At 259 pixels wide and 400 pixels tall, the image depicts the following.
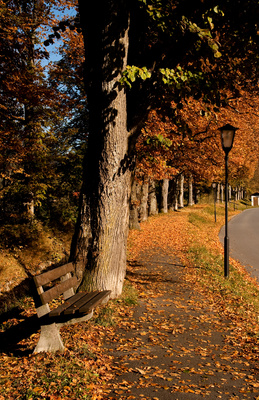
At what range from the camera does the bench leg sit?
4.48m

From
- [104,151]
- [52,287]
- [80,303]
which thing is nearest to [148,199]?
[104,151]

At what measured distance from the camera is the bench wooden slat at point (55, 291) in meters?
4.39

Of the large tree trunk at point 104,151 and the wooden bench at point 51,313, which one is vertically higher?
the large tree trunk at point 104,151

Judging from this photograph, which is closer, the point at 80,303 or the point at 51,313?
the point at 51,313

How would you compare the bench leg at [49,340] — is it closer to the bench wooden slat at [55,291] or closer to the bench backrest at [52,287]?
the bench backrest at [52,287]

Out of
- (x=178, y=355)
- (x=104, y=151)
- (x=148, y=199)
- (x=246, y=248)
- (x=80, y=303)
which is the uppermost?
(x=104, y=151)

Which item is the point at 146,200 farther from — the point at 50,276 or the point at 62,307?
the point at 62,307

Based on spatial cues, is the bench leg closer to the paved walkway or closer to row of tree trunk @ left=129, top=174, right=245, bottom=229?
the paved walkway

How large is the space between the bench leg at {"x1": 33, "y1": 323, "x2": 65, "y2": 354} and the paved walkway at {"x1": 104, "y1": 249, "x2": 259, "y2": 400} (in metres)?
0.82

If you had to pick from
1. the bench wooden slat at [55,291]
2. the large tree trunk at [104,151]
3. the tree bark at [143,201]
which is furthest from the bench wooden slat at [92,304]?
the tree bark at [143,201]

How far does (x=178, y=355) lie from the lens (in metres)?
4.97

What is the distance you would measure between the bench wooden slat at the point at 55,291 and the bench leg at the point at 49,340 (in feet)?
1.16

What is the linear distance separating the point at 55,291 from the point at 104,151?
2.71 metres

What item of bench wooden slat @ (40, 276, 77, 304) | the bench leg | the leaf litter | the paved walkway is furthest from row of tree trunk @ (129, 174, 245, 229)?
the bench leg
